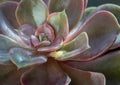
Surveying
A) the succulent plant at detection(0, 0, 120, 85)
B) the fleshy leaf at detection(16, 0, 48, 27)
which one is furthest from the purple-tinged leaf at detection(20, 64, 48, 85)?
the fleshy leaf at detection(16, 0, 48, 27)

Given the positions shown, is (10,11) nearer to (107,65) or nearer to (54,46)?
(54,46)

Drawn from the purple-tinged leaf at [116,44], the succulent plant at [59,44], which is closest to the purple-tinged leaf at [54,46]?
the succulent plant at [59,44]

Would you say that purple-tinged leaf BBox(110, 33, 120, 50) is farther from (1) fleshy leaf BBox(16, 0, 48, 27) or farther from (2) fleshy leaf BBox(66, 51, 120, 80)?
(1) fleshy leaf BBox(16, 0, 48, 27)

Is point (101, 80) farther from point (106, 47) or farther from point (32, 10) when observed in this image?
point (32, 10)

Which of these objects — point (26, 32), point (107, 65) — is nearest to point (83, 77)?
point (107, 65)

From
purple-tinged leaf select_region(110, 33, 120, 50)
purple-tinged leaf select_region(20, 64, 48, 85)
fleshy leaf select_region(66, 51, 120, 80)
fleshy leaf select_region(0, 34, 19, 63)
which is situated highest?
purple-tinged leaf select_region(110, 33, 120, 50)

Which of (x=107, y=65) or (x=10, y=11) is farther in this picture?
(x=10, y=11)
